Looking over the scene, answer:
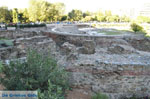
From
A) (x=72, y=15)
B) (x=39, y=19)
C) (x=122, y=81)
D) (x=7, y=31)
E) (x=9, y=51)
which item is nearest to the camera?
(x=122, y=81)

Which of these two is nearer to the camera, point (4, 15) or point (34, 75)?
point (34, 75)

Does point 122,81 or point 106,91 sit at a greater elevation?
point 122,81

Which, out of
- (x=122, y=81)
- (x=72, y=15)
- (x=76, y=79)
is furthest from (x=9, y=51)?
(x=72, y=15)

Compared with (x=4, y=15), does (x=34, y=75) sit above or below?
below

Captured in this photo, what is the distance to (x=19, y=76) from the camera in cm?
391

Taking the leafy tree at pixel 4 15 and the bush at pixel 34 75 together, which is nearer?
the bush at pixel 34 75

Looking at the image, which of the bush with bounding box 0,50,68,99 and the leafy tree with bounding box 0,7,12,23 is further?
the leafy tree with bounding box 0,7,12,23

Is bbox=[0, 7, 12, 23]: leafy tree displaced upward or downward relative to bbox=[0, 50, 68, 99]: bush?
upward

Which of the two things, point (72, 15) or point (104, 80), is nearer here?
point (104, 80)

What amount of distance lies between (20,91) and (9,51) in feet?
23.6

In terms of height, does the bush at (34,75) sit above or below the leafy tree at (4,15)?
below

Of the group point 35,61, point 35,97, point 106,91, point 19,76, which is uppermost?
point 35,61

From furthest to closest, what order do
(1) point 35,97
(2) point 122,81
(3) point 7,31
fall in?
(3) point 7,31, (2) point 122,81, (1) point 35,97

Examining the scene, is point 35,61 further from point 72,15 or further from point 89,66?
point 72,15
